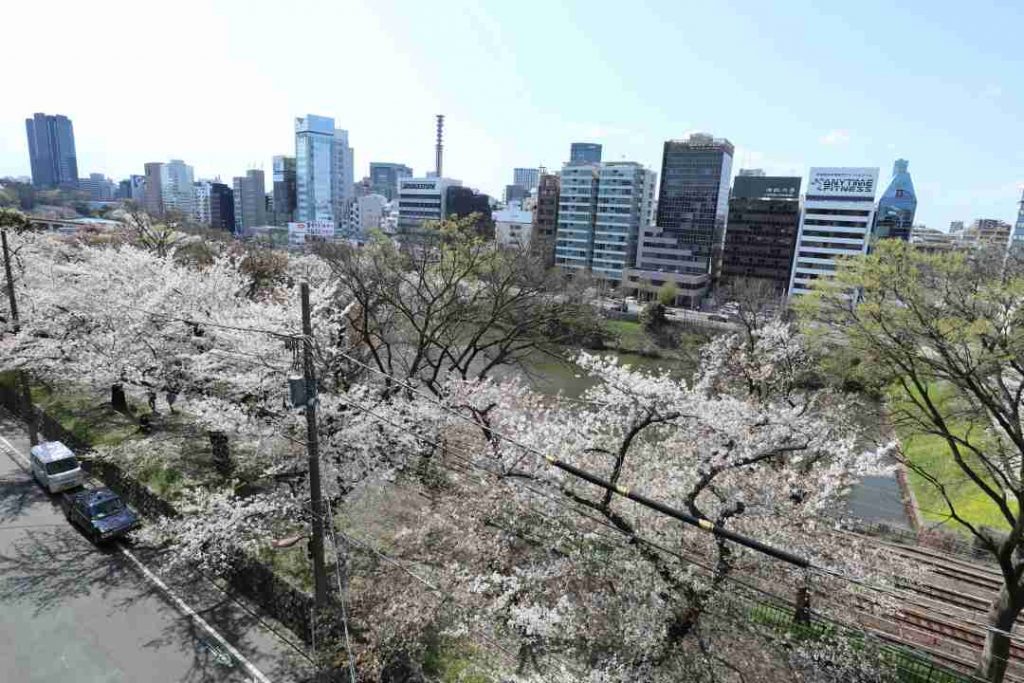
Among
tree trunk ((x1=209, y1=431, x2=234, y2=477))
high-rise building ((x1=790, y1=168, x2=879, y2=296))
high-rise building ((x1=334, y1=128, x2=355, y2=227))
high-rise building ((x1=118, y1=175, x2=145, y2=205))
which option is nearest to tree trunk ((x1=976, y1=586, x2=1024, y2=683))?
tree trunk ((x1=209, y1=431, x2=234, y2=477))

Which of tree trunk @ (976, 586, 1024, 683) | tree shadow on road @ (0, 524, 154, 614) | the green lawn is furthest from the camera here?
the green lawn

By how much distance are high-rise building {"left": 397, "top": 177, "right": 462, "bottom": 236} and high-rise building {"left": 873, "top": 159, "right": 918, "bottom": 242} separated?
203ft

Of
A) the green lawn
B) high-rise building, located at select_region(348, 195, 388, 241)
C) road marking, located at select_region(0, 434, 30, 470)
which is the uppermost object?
high-rise building, located at select_region(348, 195, 388, 241)

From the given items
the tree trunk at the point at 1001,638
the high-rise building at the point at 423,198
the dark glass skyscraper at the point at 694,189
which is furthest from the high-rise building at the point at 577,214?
the tree trunk at the point at 1001,638

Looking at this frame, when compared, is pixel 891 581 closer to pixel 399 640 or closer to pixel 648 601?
pixel 648 601

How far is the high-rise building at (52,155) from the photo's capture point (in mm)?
157250

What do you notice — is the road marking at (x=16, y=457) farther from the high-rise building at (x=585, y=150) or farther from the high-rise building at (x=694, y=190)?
the high-rise building at (x=585, y=150)

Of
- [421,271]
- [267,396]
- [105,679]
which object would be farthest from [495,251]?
[105,679]

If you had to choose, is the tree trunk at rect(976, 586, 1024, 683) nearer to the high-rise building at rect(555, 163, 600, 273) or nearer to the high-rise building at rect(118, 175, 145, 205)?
the high-rise building at rect(555, 163, 600, 273)

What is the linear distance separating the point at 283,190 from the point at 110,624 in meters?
130

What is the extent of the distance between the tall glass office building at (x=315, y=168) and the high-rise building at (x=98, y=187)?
86302 mm

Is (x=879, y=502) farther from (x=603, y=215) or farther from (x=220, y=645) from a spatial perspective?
(x=603, y=215)

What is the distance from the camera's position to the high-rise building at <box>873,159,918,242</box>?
6503 centimetres

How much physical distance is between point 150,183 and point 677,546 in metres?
168
